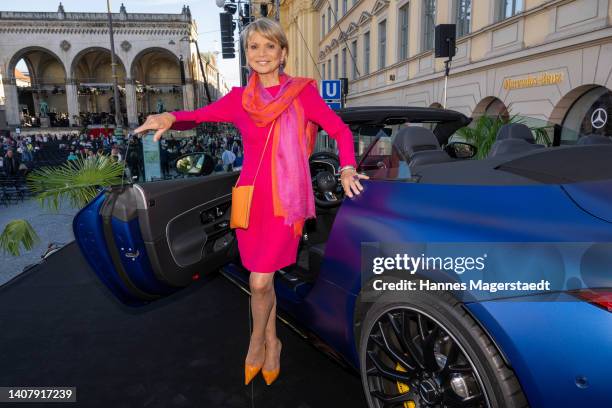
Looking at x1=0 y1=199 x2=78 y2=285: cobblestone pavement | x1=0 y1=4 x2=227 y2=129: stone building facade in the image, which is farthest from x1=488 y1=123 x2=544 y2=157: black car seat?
x1=0 y1=4 x2=227 y2=129: stone building facade

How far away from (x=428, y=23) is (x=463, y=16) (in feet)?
6.75

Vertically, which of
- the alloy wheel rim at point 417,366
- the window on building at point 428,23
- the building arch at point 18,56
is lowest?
the alloy wheel rim at point 417,366

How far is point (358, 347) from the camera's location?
1.96 meters

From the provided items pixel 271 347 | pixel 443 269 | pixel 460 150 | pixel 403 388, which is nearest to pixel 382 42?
pixel 460 150

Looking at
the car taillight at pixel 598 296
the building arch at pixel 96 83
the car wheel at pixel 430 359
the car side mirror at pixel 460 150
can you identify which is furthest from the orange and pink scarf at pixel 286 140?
the building arch at pixel 96 83

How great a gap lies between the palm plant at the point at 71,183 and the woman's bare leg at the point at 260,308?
1.96 m

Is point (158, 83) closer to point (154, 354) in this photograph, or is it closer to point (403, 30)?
point (403, 30)

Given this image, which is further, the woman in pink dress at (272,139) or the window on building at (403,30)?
the window on building at (403,30)

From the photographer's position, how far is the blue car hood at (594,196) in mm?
1294

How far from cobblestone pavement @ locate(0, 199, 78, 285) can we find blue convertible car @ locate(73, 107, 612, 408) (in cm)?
183

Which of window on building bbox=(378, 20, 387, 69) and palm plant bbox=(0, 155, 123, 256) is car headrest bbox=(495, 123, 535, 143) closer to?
palm plant bbox=(0, 155, 123, 256)

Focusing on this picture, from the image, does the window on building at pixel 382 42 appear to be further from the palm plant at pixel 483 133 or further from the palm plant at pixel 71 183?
the palm plant at pixel 71 183

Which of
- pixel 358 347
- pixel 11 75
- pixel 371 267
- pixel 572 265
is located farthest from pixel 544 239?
pixel 11 75

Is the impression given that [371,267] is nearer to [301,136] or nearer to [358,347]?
[358,347]
